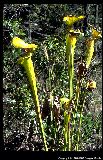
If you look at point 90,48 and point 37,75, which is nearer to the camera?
point 90,48

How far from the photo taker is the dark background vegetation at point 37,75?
202cm

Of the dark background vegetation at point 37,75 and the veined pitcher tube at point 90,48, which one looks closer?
the veined pitcher tube at point 90,48

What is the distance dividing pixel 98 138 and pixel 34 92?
3.04ft

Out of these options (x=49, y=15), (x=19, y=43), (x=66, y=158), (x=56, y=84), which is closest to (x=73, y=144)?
(x=66, y=158)

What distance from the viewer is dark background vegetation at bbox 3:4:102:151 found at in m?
2.02

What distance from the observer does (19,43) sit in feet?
4.16

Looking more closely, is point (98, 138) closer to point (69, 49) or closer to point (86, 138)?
point (86, 138)

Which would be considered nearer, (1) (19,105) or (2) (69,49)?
(2) (69,49)

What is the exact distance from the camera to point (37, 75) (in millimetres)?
2164

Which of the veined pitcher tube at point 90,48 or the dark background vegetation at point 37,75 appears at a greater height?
the veined pitcher tube at point 90,48

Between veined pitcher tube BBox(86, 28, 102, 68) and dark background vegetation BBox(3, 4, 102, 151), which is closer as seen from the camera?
veined pitcher tube BBox(86, 28, 102, 68)

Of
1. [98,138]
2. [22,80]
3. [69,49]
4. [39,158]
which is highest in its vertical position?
[69,49]

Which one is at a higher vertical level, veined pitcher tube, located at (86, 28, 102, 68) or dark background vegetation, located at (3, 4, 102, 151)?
veined pitcher tube, located at (86, 28, 102, 68)

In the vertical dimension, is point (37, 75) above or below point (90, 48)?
below
